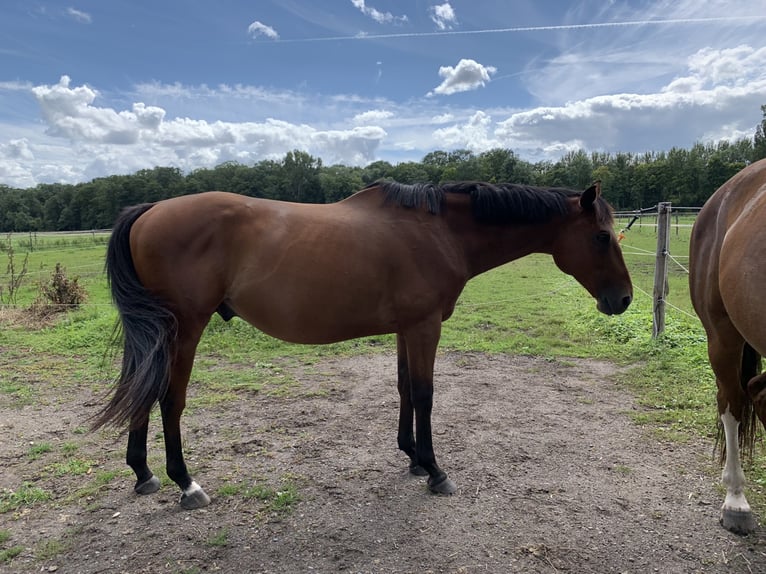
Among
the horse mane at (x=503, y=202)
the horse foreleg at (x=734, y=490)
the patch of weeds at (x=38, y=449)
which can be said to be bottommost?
the patch of weeds at (x=38, y=449)

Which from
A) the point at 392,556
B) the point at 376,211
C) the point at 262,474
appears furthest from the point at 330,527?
the point at 376,211

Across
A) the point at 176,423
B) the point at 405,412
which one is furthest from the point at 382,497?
the point at 176,423

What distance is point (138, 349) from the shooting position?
2.71 m

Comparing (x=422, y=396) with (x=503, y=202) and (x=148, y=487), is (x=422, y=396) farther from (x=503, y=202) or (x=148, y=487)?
(x=148, y=487)

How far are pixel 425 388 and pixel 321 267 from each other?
106 centimetres

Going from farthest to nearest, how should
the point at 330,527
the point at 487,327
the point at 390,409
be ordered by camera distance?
1. the point at 487,327
2. the point at 390,409
3. the point at 330,527

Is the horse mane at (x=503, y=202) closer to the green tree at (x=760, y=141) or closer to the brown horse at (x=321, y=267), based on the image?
the brown horse at (x=321, y=267)

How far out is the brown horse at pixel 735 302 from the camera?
1792mm

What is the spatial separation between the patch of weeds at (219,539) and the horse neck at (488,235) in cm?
226

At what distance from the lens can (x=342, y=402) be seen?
4480mm

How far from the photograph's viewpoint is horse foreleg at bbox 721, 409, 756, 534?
2461mm

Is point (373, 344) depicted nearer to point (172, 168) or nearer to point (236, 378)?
point (236, 378)

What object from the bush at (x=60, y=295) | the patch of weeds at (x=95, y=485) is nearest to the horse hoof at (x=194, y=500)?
the patch of weeds at (x=95, y=485)

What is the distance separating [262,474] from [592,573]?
84.0 inches
